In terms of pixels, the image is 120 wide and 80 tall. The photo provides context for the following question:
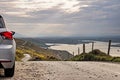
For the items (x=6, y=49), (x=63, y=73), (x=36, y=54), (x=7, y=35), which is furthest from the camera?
(x=36, y=54)

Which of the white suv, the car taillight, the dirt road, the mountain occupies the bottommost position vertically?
the mountain

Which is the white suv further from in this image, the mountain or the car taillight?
the mountain

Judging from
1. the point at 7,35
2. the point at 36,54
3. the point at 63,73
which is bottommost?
the point at 36,54

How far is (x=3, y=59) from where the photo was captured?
1229 centimetres

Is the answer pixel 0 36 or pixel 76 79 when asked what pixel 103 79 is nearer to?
pixel 76 79

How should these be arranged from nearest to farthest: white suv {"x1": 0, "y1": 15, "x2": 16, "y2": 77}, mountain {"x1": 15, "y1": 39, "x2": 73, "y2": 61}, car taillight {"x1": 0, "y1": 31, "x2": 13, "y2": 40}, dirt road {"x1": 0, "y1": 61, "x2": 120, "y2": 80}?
1. white suv {"x1": 0, "y1": 15, "x2": 16, "y2": 77}
2. car taillight {"x1": 0, "y1": 31, "x2": 13, "y2": 40}
3. dirt road {"x1": 0, "y1": 61, "x2": 120, "y2": 80}
4. mountain {"x1": 15, "y1": 39, "x2": 73, "y2": 61}

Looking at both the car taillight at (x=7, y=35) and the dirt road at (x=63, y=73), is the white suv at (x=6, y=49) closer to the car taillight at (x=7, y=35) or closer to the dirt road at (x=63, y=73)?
the car taillight at (x=7, y=35)

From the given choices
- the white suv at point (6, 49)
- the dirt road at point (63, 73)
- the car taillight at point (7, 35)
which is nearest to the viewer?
the white suv at point (6, 49)

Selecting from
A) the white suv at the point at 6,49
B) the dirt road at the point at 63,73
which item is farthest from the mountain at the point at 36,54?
the white suv at the point at 6,49

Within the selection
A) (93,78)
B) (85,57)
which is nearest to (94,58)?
(85,57)

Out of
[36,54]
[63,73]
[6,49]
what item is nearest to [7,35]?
[6,49]

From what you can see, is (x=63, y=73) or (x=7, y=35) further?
(x=63, y=73)

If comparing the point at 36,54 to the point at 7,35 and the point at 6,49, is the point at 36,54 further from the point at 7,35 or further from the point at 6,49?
the point at 6,49

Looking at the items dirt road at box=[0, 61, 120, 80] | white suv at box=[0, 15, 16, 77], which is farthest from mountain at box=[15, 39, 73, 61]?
white suv at box=[0, 15, 16, 77]
